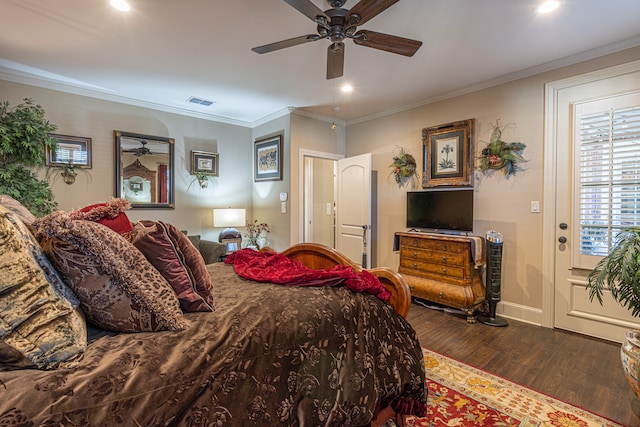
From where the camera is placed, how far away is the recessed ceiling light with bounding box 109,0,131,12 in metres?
2.12

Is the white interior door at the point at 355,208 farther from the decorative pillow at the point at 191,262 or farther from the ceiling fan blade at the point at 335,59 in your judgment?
the decorative pillow at the point at 191,262

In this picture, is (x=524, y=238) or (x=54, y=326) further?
(x=524, y=238)

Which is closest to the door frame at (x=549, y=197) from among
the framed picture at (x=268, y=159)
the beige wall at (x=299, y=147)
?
the beige wall at (x=299, y=147)

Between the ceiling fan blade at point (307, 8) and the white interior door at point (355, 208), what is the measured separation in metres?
2.51

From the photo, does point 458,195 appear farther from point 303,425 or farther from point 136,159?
point 136,159

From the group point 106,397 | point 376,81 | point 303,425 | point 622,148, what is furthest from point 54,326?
point 622,148

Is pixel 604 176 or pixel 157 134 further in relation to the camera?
pixel 157 134

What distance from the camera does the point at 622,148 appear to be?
2.67 m

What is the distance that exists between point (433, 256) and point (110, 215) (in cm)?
318

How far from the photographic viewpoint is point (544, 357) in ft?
8.10

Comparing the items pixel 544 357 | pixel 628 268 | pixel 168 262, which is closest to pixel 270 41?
pixel 168 262

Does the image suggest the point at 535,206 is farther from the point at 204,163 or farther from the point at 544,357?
the point at 204,163

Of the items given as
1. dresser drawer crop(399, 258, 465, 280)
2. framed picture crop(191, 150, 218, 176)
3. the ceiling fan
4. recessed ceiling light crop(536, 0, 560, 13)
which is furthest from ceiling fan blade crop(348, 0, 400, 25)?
framed picture crop(191, 150, 218, 176)

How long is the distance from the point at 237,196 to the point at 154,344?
4.13 metres
